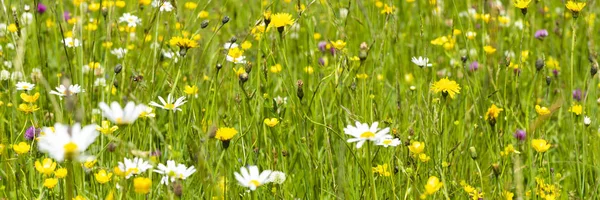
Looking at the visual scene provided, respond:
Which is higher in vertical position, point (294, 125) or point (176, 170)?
point (294, 125)

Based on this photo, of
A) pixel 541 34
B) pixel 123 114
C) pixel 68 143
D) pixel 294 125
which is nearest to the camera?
pixel 68 143

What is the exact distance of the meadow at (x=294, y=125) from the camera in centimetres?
145

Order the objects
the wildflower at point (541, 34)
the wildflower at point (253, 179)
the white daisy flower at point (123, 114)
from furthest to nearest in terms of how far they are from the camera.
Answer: the wildflower at point (541, 34)
the wildflower at point (253, 179)
the white daisy flower at point (123, 114)

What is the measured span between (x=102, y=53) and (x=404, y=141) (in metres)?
1.45

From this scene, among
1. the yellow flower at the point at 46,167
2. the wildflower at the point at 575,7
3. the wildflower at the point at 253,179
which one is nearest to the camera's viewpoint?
the wildflower at the point at 253,179

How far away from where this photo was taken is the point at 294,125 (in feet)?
6.65

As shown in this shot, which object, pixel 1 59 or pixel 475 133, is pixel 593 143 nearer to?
pixel 475 133

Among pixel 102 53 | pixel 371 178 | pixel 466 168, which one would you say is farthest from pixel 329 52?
pixel 371 178

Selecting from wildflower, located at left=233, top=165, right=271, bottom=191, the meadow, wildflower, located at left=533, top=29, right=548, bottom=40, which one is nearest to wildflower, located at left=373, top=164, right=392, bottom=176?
the meadow

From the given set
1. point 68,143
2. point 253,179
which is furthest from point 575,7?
point 68,143

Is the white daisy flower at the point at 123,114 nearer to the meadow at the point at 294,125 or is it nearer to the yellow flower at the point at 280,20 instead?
the meadow at the point at 294,125

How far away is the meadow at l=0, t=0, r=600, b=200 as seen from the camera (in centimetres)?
145

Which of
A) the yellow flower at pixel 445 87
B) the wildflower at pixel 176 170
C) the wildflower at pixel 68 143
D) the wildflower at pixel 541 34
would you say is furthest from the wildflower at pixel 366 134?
the wildflower at pixel 541 34

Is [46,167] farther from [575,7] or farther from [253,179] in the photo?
[575,7]
